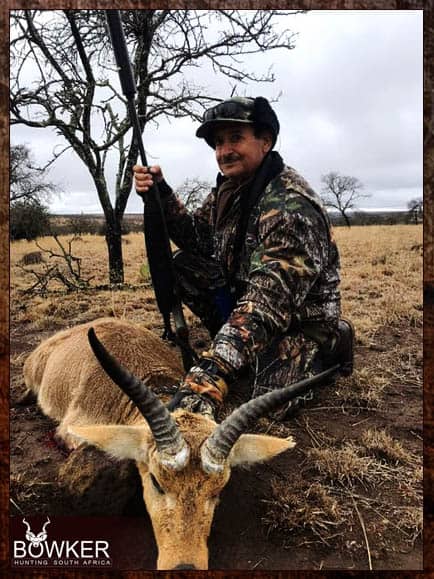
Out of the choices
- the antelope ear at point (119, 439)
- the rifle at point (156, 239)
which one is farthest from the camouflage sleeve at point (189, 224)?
the antelope ear at point (119, 439)

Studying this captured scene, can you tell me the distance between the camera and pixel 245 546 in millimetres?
2609

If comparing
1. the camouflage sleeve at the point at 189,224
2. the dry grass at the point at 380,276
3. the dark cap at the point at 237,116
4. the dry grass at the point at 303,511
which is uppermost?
the dark cap at the point at 237,116

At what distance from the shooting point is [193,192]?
3.48m

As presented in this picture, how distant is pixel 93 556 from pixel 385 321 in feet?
7.13

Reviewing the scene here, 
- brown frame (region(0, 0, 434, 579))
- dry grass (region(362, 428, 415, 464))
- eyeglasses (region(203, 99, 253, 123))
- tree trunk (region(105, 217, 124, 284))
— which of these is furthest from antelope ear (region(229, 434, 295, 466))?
eyeglasses (region(203, 99, 253, 123))

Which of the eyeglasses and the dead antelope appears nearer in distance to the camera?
the dead antelope

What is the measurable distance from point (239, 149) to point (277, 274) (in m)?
0.78

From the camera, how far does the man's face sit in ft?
10.5

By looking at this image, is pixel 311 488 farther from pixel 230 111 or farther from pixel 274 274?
pixel 230 111

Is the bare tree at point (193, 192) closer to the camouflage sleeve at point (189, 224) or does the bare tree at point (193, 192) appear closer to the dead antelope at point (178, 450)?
the camouflage sleeve at point (189, 224)

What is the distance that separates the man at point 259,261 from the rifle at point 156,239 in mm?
167

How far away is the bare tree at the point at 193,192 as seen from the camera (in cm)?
332

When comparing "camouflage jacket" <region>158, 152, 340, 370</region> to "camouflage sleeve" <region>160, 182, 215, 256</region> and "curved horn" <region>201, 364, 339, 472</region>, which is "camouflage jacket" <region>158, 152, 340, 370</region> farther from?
"curved horn" <region>201, 364, 339, 472</region>

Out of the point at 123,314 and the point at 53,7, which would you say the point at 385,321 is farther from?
the point at 53,7
